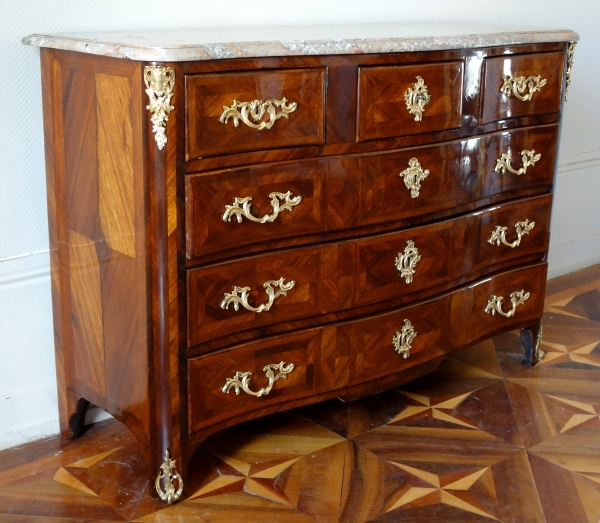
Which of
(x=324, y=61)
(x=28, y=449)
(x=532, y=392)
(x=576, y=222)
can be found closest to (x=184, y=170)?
(x=324, y=61)

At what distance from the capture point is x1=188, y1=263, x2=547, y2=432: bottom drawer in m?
1.92

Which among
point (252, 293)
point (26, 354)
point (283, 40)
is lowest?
point (26, 354)

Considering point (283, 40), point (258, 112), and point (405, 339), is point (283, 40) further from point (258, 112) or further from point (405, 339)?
point (405, 339)

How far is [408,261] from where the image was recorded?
2154 mm

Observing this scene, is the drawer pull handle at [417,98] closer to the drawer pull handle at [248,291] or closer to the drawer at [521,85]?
the drawer at [521,85]

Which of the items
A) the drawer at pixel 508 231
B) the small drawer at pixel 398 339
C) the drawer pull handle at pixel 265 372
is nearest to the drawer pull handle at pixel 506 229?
the drawer at pixel 508 231

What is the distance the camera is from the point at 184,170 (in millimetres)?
1718

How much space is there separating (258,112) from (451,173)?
63 cm

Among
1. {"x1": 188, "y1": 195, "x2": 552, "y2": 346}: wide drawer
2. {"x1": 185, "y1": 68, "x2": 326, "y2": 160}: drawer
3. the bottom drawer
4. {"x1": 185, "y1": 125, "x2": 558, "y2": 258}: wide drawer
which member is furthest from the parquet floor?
{"x1": 185, "y1": 68, "x2": 326, "y2": 160}: drawer

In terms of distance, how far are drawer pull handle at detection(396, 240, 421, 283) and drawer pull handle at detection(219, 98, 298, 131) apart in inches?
20.4

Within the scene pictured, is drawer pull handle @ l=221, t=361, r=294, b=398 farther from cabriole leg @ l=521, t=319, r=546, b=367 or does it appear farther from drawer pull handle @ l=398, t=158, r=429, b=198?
cabriole leg @ l=521, t=319, r=546, b=367

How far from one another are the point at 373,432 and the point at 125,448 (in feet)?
2.15

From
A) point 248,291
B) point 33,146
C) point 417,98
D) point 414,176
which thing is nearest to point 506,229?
point 414,176

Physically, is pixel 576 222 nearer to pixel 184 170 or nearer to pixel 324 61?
pixel 324 61
